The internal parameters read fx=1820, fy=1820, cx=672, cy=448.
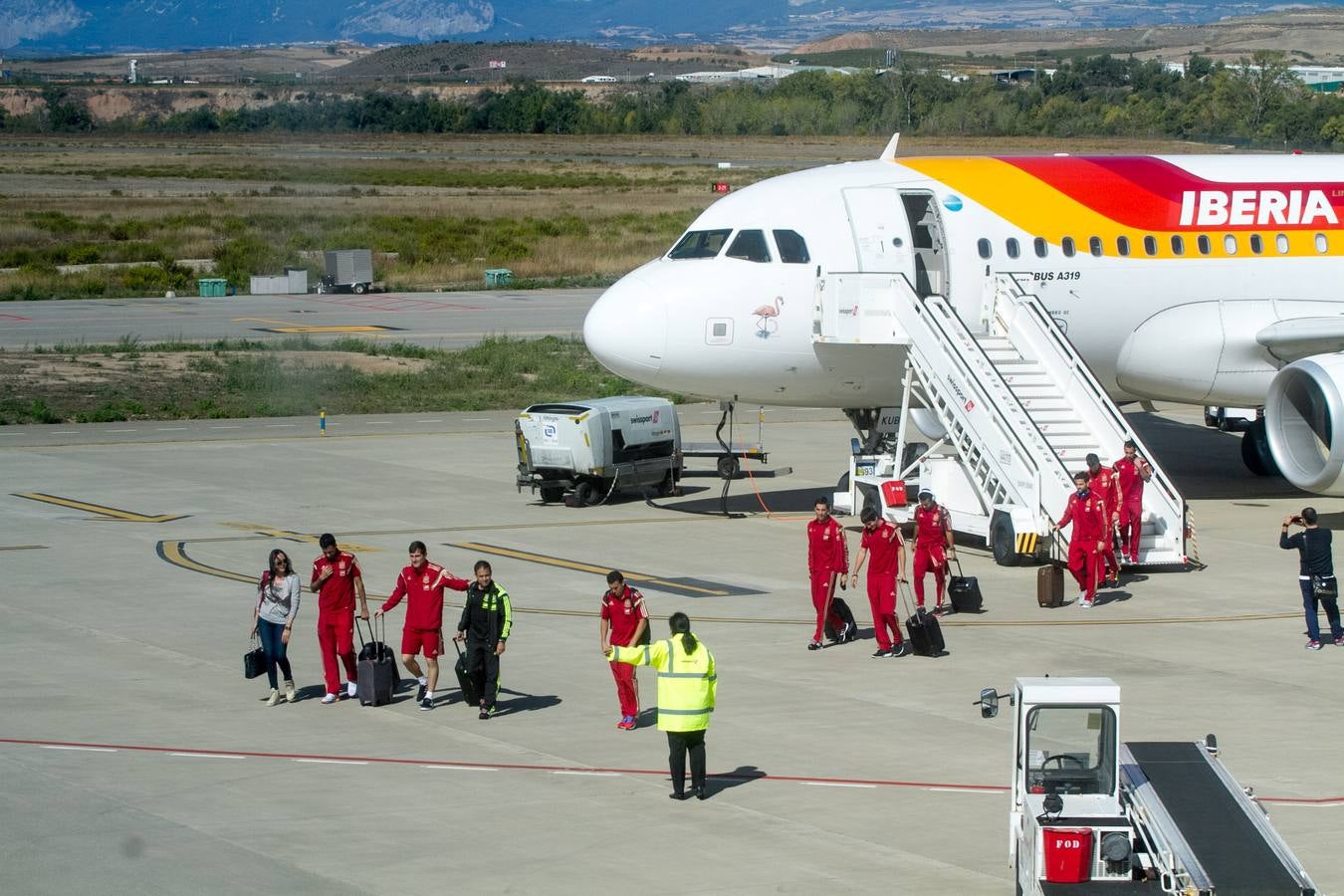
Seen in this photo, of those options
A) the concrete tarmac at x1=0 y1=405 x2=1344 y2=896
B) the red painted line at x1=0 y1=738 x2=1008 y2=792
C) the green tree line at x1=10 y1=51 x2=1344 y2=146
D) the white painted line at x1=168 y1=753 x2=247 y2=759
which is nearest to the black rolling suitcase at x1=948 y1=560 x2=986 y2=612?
the concrete tarmac at x1=0 y1=405 x2=1344 y2=896

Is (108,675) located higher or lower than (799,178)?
lower

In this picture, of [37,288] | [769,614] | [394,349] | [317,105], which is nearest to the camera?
[769,614]

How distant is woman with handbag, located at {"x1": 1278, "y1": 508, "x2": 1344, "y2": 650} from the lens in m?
22.7

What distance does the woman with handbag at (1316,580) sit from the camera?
22.7m

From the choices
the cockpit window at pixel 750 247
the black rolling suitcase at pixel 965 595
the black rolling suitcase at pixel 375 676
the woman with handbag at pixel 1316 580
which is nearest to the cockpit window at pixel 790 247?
the cockpit window at pixel 750 247

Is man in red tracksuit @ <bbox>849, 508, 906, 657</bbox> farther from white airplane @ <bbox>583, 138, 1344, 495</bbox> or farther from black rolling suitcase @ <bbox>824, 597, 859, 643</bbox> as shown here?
white airplane @ <bbox>583, 138, 1344, 495</bbox>

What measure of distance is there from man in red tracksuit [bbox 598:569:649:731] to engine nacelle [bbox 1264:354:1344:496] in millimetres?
13770

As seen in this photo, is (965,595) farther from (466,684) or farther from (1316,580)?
(466,684)

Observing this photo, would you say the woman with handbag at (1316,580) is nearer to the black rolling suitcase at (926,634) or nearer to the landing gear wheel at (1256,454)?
the black rolling suitcase at (926,634)

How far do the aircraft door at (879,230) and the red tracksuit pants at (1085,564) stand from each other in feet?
22.0

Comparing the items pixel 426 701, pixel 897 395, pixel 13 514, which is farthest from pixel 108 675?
pixel 897 395

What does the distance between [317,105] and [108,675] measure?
70.3 meters

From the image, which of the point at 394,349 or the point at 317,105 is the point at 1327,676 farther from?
the point at 317,105

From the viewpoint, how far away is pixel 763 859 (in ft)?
48.1
